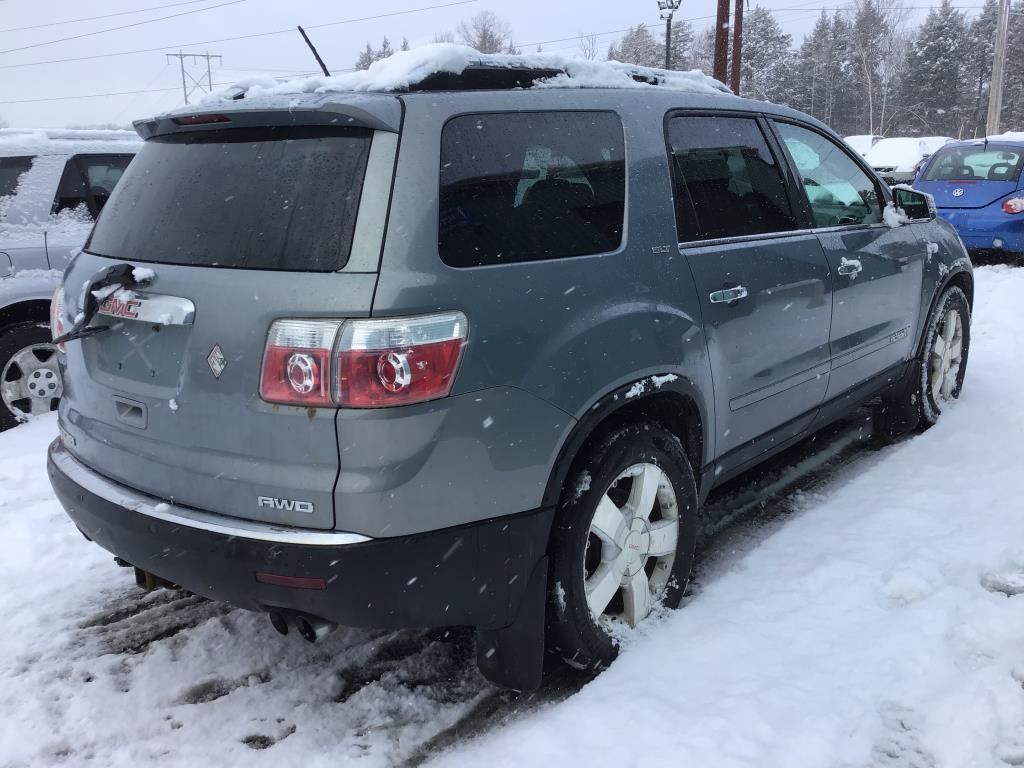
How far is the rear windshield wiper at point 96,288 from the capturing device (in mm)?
2459

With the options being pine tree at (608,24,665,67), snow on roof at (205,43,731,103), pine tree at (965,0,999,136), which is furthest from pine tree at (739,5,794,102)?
snow on roof at (205,43,731,103)

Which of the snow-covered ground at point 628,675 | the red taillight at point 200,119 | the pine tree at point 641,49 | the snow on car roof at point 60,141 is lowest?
the snow-covered ground at point 628,675

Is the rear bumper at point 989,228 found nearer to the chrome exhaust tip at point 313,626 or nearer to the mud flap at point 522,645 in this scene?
the mud flap at point 522,645

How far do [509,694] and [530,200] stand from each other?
1.58 metres

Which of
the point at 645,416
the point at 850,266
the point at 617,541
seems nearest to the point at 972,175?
the point at 850,266

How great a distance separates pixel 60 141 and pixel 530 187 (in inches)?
190

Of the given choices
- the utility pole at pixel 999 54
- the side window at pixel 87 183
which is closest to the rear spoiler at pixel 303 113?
Result: the side window at pixel 87 183

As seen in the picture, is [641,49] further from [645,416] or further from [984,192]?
[645,416]

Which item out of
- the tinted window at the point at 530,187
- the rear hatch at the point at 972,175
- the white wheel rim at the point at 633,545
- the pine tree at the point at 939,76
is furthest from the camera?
the pine tree at the point at 939,76

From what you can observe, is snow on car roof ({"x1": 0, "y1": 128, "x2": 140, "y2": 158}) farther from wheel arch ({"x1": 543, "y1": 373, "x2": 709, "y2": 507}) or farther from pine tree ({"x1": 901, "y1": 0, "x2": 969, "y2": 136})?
pine tree ({"x1": 901, "y1": 0, "x2": 969, "y2": 136})

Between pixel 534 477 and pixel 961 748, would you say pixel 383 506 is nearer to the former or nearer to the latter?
pixel 534 477

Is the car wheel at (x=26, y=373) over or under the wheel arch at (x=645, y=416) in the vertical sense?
under

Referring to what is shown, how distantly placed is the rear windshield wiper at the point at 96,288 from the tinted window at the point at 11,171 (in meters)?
3.78

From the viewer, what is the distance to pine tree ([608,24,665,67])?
80188 mm
